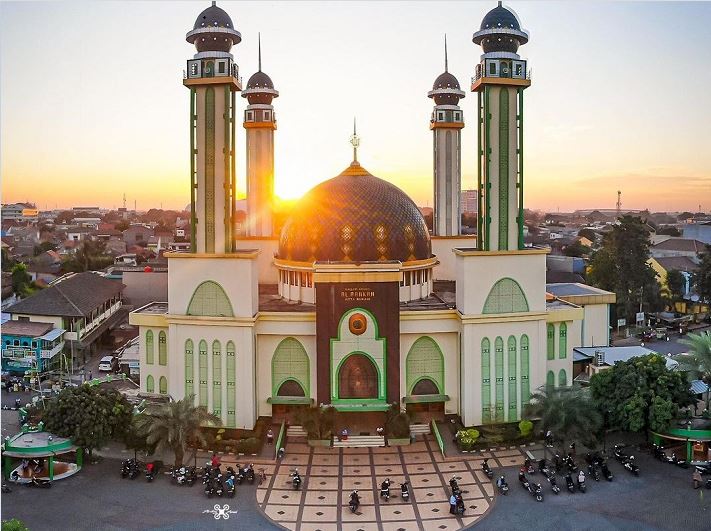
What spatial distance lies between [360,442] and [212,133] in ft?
49.8

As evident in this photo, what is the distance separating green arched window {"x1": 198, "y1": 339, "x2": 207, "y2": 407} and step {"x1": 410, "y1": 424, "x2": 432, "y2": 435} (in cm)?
947

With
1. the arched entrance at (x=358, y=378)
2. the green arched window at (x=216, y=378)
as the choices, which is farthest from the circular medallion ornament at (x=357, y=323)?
the green arched window at (x=216, y=378)

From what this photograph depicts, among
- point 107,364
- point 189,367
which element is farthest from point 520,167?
point 107,364

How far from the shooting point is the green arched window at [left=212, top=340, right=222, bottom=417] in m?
31.1

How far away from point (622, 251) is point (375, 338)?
2984 cm

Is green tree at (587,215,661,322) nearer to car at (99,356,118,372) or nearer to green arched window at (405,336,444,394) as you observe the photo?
green arched window at (405,336,444,394)

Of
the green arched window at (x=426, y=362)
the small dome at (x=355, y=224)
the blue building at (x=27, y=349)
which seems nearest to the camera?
the green arched window at (x=426, y=362)

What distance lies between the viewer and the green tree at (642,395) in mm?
27312

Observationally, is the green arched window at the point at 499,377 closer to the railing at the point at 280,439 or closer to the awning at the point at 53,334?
the railing at the point at 280,439

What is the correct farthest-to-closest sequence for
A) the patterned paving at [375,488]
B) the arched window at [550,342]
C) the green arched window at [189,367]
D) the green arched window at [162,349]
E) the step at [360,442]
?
the arched window at [550,342]
the green arched window at [162,349]
the green arched window at [189,367]
the step at [360,442]
the patterned paving at [375,488]

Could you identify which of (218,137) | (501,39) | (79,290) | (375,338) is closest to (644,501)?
(375,338)

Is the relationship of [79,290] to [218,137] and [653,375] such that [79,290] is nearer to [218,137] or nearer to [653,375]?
[218,137]

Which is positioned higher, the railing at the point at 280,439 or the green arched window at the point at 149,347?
the green arched window at the point at 149,347

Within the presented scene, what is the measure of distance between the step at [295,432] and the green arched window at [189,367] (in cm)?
470
